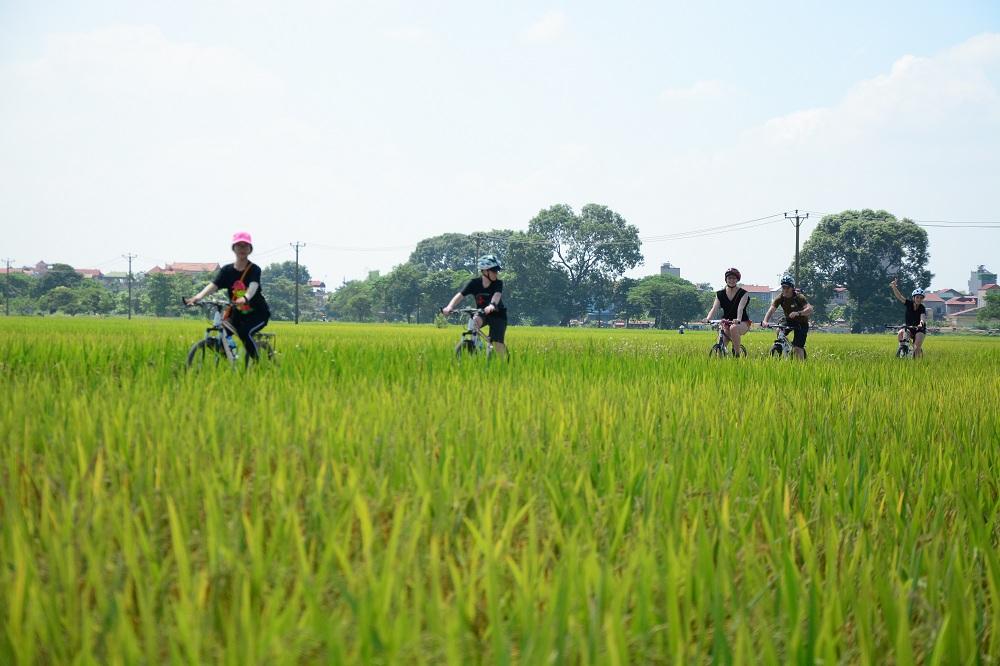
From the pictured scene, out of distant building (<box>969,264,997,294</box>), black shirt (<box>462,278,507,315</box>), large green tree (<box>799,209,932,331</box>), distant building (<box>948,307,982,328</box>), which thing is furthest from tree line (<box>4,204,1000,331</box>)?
distant building (<box>969,264,997,294</box>)

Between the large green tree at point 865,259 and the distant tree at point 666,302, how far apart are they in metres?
15.8

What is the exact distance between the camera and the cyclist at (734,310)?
472 inches

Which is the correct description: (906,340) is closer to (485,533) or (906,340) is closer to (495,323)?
(495,323)

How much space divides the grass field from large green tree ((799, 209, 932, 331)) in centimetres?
8046

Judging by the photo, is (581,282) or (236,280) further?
(581,282)

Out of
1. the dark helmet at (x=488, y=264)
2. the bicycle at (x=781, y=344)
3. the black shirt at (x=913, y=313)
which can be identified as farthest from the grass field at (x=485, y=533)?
the black shirt at (x=913, y=313)

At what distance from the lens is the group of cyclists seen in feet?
26.3

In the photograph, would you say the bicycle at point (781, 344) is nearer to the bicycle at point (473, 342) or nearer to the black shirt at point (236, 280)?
the bicycle at point (473, 342)

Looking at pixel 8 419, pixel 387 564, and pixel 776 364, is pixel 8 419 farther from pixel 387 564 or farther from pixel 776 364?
pixel 776 364

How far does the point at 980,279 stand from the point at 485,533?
21218 cm

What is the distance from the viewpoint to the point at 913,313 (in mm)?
15398

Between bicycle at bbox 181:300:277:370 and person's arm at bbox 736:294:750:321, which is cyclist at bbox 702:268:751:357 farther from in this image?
bicycle at bbox 181:300:277:370

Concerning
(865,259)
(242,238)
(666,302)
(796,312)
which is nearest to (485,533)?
(242,238)

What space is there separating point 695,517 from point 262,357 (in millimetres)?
6371
